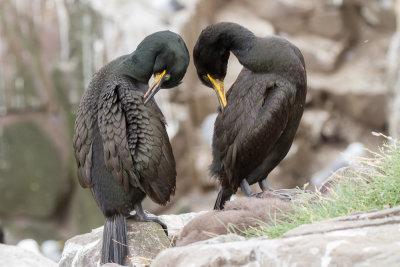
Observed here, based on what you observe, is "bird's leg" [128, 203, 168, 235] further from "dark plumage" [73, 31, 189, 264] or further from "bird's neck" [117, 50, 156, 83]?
"bird's neck" [117, 50, 156, 83]

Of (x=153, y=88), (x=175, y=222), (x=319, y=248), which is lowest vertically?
(x=175, y=222)

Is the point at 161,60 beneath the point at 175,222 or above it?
above

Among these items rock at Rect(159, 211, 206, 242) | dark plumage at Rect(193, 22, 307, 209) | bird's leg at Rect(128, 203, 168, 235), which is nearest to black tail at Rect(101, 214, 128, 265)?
bird's leg at Rect(128, 203, 168, 235)

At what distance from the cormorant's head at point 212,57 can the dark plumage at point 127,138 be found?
0.47ft

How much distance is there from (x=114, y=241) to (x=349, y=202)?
1521 mm

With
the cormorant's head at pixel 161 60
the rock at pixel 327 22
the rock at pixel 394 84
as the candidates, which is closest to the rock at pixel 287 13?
the rock at pixel 327 22

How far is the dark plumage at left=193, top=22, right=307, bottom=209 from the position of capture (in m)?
4.27

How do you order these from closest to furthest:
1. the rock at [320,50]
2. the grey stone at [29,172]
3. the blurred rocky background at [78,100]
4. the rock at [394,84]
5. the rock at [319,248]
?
the rock at [319,248] < the rock at [394,84] < the blurred rocky background at [78,100] < the grey stone at [29,172] < the rock at [320,50]

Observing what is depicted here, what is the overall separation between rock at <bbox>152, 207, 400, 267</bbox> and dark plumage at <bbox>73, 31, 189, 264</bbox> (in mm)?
1285

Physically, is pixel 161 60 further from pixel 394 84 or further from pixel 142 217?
pixel 394 84

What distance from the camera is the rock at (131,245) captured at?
13.2 ft

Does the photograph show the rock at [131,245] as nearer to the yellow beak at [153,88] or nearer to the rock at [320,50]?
the yellow beak at [153,88]

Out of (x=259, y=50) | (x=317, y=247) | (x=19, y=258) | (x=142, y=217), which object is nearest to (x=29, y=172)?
(x=19, y=258)

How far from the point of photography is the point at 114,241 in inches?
156
